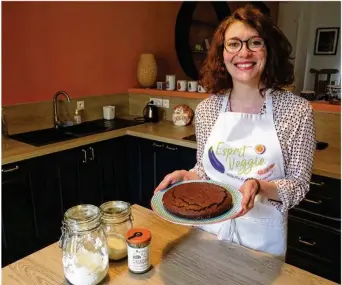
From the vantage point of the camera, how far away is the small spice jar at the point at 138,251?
2.72ft

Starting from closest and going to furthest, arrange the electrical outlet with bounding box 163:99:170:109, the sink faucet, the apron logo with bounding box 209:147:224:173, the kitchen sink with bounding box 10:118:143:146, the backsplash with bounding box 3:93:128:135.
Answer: the apron logo with bounding box 209:147:224:173, the kitchen sink with bounding box 10:118:143:146, the backsplash with bounding box 3:93:128:135, the sink faucet, the electrical outlet with bounding box 163:99:170:109

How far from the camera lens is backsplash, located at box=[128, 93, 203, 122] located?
278 centimetres

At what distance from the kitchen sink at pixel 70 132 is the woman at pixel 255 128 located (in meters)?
1.28

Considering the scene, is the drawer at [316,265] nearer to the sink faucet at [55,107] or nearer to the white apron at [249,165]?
the white apron at [249,165]

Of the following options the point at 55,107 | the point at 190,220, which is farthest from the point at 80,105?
the point at 190,220

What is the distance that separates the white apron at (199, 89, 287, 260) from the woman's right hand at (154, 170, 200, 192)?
→ 9 centimetres

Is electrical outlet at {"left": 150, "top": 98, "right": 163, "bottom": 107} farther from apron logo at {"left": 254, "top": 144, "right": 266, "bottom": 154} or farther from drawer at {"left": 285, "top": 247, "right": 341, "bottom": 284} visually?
apron logo at {"left": 254, "top": 144, "right": 266, "bottom": 154}

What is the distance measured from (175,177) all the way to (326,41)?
3.97 m

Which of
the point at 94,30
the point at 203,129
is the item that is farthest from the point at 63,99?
the point at 203,129

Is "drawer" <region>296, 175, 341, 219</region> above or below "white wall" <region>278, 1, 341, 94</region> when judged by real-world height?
below

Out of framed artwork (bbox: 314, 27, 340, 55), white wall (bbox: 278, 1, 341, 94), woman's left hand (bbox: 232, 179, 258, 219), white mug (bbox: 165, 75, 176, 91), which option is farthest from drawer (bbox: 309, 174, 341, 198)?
framed artwork (bbox: 314, 27, 340, 55)

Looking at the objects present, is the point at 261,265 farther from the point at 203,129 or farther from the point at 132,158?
the point at 132,158

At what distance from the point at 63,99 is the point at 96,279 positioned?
2.02 m

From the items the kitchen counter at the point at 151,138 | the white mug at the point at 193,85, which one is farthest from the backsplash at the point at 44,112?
the white mug at the point at 193,85
